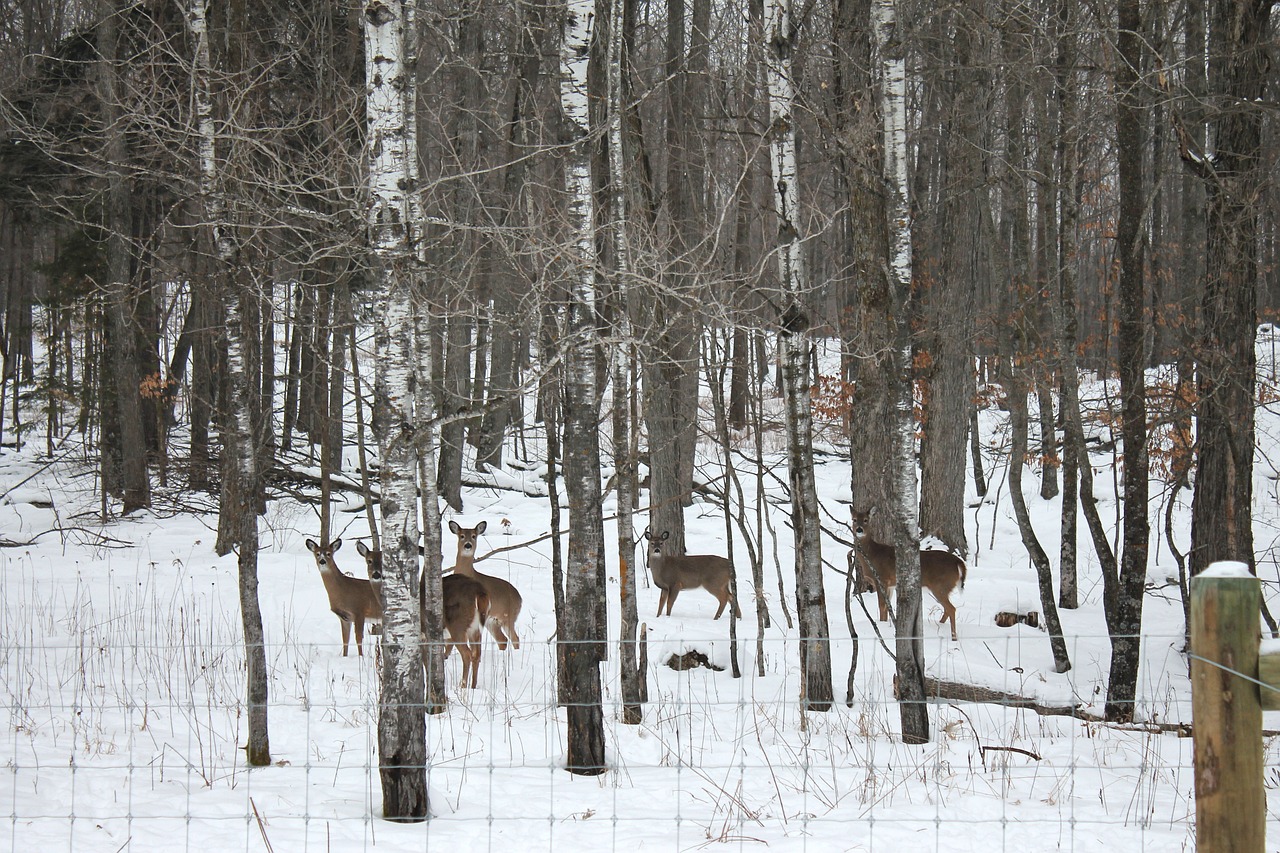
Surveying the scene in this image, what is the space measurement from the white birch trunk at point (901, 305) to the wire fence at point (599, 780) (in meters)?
0.30

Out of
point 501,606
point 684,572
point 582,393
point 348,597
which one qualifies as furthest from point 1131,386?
point 348,597

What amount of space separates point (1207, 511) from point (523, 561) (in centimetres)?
912

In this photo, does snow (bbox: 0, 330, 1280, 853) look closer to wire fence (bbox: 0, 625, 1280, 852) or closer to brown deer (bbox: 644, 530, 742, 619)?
wire fence (bbox: 0, 625, 1280, 852)

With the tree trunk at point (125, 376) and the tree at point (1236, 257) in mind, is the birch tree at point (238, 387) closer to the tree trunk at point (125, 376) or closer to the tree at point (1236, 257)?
the tree at point (1236, 257)

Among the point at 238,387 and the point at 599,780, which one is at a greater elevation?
the point at 238,387

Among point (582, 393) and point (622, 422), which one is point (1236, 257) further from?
point (582, 393)

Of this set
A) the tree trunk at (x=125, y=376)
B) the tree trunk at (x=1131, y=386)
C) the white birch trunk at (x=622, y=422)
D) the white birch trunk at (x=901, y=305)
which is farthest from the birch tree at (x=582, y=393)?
the tree trunk at (x=125, y=376)

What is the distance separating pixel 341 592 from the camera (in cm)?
1078

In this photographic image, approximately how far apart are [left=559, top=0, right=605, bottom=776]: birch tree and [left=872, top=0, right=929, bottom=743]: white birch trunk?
78.8 inches

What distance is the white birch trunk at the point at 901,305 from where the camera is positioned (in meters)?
6.75

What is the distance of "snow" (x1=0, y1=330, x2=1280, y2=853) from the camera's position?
16.5ft

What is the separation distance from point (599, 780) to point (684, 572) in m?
6.89

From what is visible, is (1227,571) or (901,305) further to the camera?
(901,305)

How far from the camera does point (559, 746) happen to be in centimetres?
676
